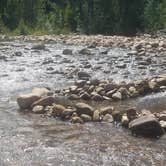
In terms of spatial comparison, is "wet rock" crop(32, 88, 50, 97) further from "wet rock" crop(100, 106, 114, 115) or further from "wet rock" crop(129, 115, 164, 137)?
"wet rock" crop(129, 115, 164, 137)

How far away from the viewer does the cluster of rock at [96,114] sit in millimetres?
7586

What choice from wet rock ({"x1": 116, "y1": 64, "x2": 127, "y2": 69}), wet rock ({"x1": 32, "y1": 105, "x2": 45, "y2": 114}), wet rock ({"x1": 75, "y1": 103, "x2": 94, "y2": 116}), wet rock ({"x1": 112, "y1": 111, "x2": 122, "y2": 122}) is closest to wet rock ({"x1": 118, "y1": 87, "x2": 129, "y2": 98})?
wet rock ({"x1": 75, "y1": 103, "x2": 94, "y2": 116})

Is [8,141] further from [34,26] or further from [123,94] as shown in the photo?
[34,26]

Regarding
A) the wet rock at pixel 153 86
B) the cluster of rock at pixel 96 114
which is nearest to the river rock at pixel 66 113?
the cluster of rock at pixel 96 114

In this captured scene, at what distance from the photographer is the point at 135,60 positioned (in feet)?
51.9

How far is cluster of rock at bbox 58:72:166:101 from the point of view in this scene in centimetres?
1026

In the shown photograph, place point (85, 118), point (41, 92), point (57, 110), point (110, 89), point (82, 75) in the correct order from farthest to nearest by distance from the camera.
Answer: point (82, 75), point (110, 89), point (41, 92), point (57, 110), point (85, 118)

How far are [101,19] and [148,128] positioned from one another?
937 inches

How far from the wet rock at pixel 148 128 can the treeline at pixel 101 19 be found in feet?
70.8

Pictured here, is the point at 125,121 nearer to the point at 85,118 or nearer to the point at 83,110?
the point at 85,118

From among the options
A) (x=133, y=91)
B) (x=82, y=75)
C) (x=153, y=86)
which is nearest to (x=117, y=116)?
(x=133, y=91)

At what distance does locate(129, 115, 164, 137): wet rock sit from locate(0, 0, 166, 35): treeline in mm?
21567

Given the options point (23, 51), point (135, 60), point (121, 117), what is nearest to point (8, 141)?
point (121, 117)

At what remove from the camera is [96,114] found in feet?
28.2
